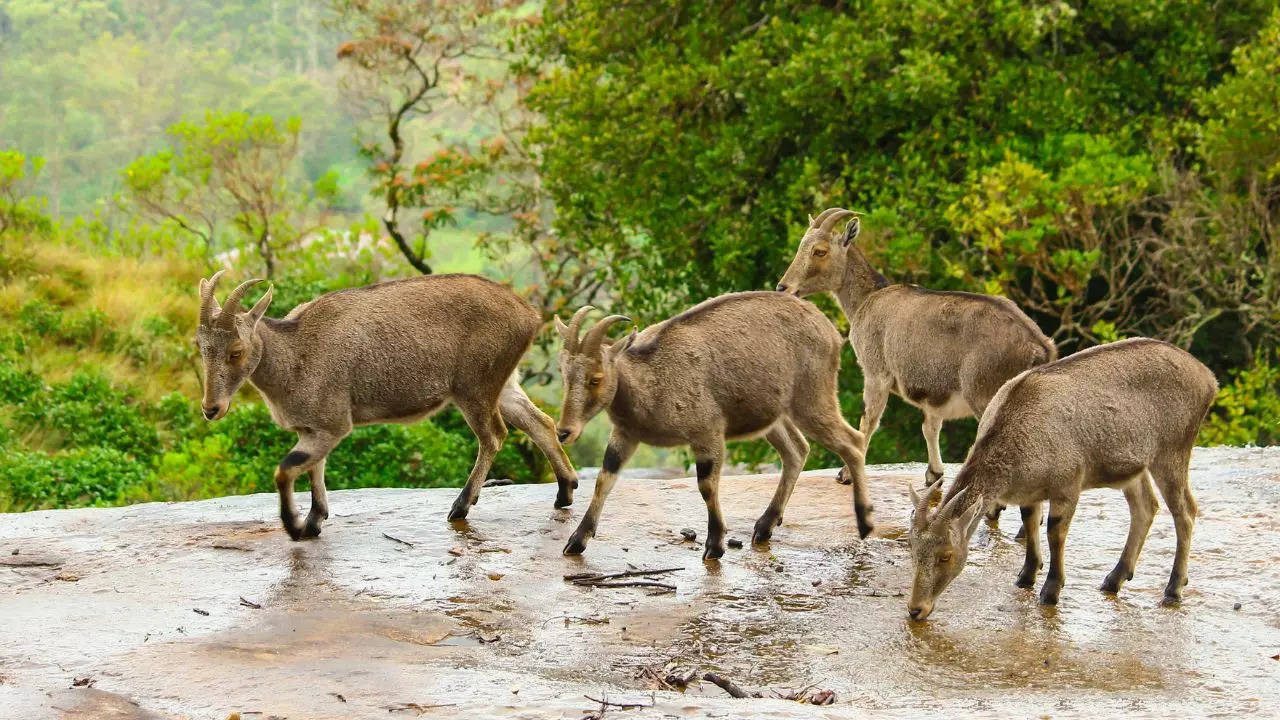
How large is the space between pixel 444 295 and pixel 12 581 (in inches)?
126

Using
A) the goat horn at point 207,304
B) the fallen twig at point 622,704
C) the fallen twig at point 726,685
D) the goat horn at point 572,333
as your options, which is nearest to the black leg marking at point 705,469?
the goat horn at point 572,333

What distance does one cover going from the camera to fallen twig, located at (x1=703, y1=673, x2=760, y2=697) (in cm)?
641

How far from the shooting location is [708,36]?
1798 centimetres

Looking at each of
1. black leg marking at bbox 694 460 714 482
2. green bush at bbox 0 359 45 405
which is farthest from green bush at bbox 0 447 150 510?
black leg marking at bbox 694 460 714 482

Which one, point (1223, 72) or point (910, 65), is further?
point (1223, 72)

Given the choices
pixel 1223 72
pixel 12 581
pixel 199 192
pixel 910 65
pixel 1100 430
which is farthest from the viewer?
pixel 199 192

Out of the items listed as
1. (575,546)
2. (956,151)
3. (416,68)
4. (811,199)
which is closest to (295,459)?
(575,546)

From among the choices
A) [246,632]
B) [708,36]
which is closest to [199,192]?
[708,36]

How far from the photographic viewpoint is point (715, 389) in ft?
29.1

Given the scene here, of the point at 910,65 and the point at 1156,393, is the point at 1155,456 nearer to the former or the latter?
the point at 1156,393

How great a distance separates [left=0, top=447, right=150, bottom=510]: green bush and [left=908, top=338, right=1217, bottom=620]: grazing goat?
984 cm

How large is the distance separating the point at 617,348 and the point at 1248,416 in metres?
8.92

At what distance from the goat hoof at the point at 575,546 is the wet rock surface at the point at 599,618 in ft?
0.37

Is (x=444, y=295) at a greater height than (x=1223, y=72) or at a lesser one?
lesser
